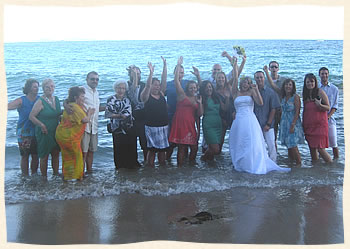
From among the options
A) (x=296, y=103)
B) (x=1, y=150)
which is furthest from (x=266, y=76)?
(x=1, y=150)

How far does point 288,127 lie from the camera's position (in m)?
7.36

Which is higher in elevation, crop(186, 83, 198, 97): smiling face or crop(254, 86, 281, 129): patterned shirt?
crop(186, 83, 198, 97): smiling face

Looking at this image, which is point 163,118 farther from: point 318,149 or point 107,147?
point 318,149

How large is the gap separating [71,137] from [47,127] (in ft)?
1.34

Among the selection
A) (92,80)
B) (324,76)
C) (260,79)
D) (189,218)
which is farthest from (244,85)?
(189,218)

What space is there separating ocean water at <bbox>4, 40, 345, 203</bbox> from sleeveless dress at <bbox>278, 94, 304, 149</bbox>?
47cm

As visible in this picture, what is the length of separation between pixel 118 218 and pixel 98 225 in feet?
0.95

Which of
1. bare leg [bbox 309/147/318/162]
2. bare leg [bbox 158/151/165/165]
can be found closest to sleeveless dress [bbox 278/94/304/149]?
bare leg [bbox 309/147/318/162]

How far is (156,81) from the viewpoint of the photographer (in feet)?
22.9

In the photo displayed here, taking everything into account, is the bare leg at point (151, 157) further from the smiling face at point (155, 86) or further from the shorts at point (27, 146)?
the shorts at point (27, 146)

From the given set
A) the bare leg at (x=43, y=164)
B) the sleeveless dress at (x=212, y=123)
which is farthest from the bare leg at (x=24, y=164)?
the sleeveless dress at (x=212, y=123)

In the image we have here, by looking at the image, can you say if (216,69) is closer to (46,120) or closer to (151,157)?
(151,157)

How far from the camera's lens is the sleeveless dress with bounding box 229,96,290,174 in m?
6.98

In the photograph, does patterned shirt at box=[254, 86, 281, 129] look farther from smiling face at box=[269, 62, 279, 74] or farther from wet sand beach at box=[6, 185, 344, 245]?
wet sand beach at box=[6, 185, 344, 245]
